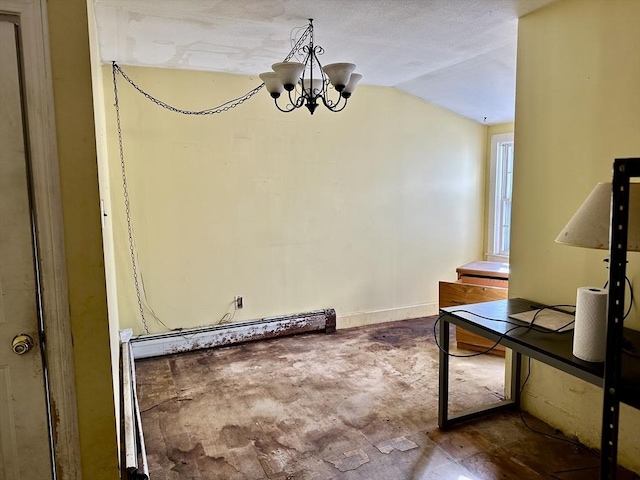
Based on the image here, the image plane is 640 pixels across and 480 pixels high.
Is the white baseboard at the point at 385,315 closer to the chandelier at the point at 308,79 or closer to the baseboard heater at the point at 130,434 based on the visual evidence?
the baseboard heater at the point at 130,434

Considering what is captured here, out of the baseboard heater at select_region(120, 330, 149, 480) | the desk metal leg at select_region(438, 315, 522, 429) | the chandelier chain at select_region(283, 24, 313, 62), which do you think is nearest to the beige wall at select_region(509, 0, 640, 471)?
the desk metal leg at select_region(438, 315, 522, 429)

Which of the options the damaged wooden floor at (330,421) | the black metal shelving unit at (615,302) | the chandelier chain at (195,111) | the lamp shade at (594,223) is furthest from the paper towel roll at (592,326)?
the chandelier chain at (195,111)

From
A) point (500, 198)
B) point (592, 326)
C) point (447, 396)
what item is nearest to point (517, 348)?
point (592, 326)

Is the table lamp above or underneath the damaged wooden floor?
above

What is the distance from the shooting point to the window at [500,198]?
511cm

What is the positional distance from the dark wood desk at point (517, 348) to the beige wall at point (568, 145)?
156mm

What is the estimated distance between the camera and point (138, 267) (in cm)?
373

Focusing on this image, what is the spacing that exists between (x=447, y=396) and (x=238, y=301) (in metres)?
2.15

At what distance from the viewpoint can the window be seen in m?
5.11

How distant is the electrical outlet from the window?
2.99m

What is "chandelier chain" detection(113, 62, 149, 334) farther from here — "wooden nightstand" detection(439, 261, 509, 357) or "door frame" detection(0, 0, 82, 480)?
"wooden nightstand" detection(439, 261, 509, 357)

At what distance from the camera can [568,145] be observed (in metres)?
2.46

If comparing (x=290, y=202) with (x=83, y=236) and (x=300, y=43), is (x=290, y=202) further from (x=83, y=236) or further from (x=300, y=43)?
(x=83, y=236)

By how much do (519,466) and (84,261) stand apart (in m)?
2.22
